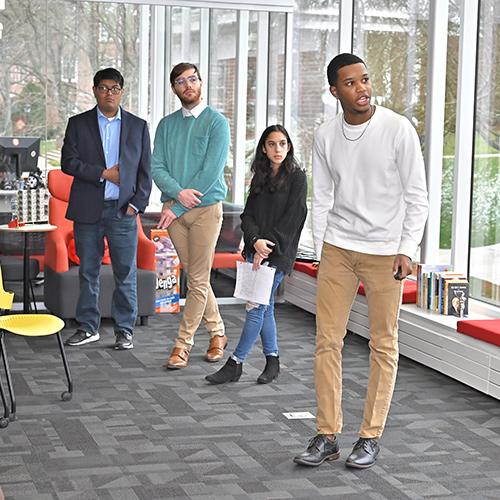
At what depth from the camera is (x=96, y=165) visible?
7238 mm

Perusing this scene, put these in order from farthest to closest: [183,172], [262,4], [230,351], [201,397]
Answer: [262,4], [230,351], [183,172], [201,397]

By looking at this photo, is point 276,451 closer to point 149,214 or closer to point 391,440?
point 391,440

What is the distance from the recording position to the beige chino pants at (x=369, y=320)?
4.73 meters

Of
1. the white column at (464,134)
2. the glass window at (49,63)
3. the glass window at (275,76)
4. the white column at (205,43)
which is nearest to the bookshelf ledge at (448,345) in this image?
the white column at (464,134)

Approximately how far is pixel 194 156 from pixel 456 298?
6.19ft

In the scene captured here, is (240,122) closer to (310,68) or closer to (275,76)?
(275,76)

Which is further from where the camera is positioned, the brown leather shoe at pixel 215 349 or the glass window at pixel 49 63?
the glass window at pixel 49 63

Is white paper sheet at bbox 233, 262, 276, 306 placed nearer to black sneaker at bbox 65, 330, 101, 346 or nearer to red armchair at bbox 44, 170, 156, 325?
black sneaker at bbox 65, 330, 101, 346

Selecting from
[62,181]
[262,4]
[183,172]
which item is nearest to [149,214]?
[62,181]

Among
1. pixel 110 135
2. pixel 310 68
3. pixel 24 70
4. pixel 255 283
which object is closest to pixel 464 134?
pixel 255 283

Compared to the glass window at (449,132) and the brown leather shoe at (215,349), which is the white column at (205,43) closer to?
the glass window at (449,132)

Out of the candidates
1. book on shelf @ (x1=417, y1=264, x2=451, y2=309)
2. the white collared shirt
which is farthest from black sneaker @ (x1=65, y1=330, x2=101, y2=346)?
book on shelf @ (x1=417, y1=264, x2=451, y2=309)

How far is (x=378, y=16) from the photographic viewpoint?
337 inches

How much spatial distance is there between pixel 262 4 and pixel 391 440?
499cm
